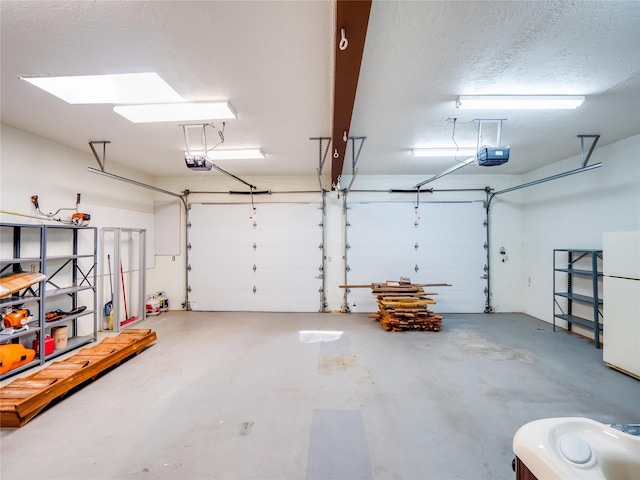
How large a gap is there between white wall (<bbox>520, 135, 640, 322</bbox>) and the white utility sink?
4606mm

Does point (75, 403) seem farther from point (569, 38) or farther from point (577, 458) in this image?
point (569, 38)

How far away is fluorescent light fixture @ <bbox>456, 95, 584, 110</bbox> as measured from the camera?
257cm

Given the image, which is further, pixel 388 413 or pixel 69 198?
pixel 69 198

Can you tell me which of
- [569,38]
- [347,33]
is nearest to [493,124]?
[569,38]

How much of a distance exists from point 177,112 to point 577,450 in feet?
12.0

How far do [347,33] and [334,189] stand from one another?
4350mm

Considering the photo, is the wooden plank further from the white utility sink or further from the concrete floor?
the white utility sink

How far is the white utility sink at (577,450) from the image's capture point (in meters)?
0.71

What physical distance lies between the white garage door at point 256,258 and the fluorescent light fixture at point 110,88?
353cm

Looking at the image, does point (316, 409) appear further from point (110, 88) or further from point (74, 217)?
point (74, 217)

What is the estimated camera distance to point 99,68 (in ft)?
7.07

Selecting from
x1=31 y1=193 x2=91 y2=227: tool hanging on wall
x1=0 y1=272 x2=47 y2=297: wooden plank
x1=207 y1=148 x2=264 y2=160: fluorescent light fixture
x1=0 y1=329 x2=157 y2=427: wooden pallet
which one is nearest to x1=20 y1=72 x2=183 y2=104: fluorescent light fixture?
x1=207 y1=148 x2=264 y2=160: fluorescent light fixture

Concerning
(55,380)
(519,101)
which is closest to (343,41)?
(519,101)

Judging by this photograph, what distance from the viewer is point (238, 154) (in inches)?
165
